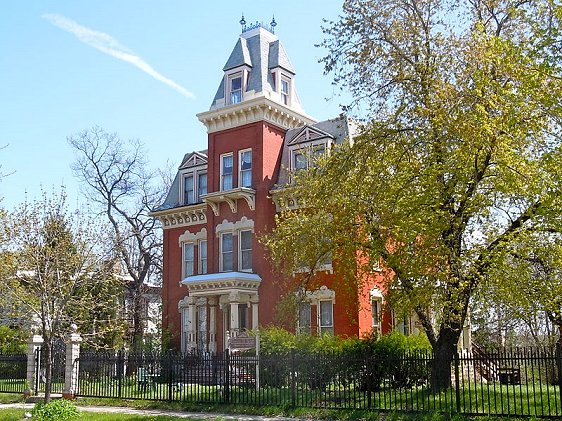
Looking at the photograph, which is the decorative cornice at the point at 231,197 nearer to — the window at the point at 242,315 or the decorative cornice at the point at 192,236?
the decorative cornice at the point at 192,236

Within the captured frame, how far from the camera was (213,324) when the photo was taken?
103 feet

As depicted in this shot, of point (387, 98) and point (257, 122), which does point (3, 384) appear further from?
point (387, 98)

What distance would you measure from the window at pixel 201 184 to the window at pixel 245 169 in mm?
3632

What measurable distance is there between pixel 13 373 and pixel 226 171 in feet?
43.5

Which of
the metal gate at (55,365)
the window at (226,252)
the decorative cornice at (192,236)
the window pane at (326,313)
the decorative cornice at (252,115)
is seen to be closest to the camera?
the metal gate at (55,365)

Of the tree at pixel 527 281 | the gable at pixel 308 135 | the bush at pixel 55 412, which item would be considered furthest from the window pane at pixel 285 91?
the bush at pixel 55 412

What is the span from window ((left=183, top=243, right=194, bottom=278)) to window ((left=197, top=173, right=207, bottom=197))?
277cm

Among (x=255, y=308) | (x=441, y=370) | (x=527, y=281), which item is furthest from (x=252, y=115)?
(x=527, y=281)

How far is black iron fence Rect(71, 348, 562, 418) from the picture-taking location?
15996 mm

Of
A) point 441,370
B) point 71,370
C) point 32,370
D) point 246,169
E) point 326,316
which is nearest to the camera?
point 441,370

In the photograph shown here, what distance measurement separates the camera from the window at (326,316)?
96.3 ft

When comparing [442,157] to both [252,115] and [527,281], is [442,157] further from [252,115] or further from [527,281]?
[252,115]

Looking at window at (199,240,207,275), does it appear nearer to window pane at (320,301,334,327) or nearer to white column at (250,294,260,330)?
white column at (250,294,260,330)

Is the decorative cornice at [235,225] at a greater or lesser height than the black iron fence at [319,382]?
greater
